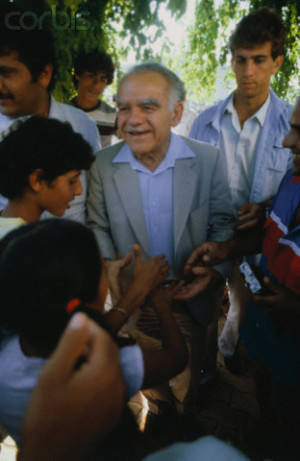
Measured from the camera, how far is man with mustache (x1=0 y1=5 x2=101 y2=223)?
2051 mm

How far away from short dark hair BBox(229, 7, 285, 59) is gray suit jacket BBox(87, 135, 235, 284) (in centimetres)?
123

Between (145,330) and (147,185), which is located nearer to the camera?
(147,185)

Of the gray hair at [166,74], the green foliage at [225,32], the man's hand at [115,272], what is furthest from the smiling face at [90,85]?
the man's hand at [115,272]

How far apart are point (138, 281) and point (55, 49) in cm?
207

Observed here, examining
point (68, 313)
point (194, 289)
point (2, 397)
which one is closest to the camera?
point (68, 313)

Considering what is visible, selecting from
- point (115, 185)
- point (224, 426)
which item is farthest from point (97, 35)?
point (224, 426)

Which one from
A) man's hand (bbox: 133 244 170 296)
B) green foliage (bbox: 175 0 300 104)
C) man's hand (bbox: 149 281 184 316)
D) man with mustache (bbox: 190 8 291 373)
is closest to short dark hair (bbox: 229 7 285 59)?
man with mustache (bbox: 190 8 291 373)

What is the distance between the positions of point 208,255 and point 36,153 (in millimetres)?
1247

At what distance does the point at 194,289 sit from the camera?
208cm

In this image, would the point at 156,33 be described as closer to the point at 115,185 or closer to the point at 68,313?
the point at 115,185

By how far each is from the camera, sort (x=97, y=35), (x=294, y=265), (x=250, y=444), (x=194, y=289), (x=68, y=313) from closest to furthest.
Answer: (x=68, y=313) → (x=294, y=265) → (x=194, y=289) → (x=250, y=444) → (x=97, y=35)

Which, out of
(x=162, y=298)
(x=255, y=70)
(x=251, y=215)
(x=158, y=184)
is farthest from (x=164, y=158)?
(x=255, y=70)

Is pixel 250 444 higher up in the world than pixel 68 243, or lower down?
lower down

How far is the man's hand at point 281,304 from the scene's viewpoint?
66.4 inches
